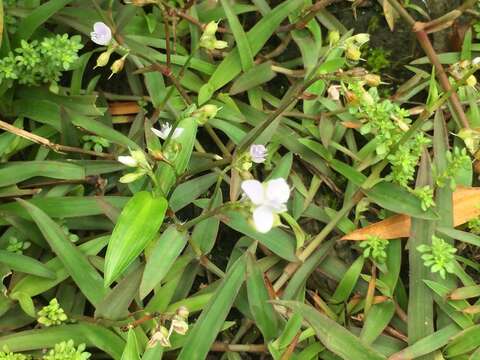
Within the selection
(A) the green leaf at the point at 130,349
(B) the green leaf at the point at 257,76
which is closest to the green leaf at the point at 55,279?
(A) the green leaf at the point at 130,349

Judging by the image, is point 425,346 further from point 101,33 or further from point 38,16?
point 38,16

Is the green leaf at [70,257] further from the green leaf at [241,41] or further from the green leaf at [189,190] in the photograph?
the green leaf at [241,41]

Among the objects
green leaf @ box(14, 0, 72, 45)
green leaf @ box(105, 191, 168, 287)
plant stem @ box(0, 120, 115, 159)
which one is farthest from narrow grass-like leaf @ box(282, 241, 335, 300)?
green leaf @ box(14, 0, 72, 45)

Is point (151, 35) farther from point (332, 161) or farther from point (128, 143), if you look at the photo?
point (332, 161)

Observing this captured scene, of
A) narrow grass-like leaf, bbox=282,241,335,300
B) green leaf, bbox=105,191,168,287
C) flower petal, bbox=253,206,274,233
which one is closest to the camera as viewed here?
flower petal, bbox=253,206,274,233

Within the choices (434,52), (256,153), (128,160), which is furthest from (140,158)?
(434,52)

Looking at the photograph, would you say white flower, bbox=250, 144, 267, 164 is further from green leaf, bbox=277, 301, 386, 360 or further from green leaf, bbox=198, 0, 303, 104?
green leaf, bbox=198, 0, 303, 104
